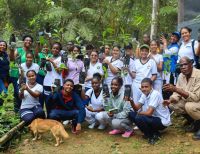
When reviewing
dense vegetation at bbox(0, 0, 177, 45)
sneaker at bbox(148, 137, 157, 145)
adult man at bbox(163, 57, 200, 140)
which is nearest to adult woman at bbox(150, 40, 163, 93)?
adult man at bbox(163, 57, 200, 140)

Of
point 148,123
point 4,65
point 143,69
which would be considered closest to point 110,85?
point 143,69

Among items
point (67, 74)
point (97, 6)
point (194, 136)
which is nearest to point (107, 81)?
point (67, 74)

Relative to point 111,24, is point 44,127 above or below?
below

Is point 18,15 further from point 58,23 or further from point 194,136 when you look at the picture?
point 194,136

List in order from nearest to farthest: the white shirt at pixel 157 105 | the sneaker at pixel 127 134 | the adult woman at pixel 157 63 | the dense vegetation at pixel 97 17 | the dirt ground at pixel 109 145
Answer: the dirt ground at pixel 109 145 → the white shirt at pixel 157 105 → the sneaker at pixel 127 134 → the adult woman at pixel 157 63 → the dense vegetation at pixel 97 17

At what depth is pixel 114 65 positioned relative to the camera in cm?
695

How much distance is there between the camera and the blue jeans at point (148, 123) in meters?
5.68

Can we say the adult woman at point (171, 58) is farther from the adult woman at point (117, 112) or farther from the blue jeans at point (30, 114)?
the blue jeans at point (30, 114)

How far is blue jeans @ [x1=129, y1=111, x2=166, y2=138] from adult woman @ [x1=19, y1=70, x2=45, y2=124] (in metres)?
1.71

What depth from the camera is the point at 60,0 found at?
1424cm

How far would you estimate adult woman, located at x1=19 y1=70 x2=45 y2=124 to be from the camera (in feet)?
20.8

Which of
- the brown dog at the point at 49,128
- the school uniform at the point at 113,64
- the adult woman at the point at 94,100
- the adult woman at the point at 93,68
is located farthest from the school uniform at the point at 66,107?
the school uniform at the point at 113,64

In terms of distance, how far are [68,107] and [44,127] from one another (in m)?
0.68

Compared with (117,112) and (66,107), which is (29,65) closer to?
(66,107)
